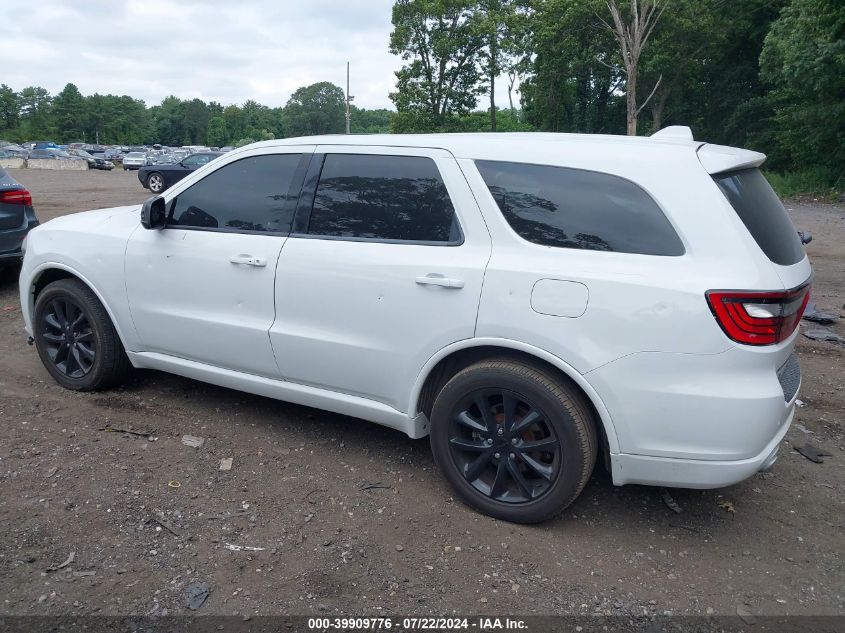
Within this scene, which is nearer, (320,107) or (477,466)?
(477,466)

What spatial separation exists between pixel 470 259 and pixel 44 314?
126 inches

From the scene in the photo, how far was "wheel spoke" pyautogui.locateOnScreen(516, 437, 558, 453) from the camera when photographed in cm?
298

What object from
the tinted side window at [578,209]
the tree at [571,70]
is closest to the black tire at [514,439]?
the tinted side window at [578,209]

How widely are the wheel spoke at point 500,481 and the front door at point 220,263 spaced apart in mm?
1399

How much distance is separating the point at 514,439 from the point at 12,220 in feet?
21.7

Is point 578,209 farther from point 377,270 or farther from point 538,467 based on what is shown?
point 538,467

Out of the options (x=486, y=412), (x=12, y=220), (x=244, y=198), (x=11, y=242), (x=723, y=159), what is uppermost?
(x=723, y=159)

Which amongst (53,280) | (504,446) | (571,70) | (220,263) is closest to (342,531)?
(504,446)

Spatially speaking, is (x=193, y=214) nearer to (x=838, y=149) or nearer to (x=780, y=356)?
(x=780, y=356)

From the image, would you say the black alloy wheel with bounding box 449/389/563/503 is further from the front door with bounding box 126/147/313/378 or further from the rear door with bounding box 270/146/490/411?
the front door with bounding box 126/147/313/378

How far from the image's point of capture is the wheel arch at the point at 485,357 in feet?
9.46

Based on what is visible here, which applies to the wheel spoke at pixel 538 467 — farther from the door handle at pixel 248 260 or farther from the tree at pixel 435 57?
the tree at pixel 435 57

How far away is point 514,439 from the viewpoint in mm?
3084

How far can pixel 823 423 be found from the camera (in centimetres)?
438
